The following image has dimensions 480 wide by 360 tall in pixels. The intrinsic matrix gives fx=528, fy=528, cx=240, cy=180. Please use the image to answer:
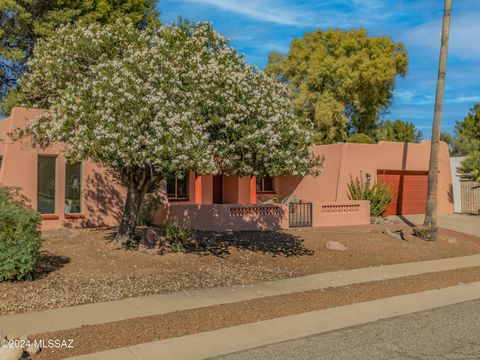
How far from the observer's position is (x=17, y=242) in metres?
9.16

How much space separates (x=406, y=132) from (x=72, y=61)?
3679 centimetres

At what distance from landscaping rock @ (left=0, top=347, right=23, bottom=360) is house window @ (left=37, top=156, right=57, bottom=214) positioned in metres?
11.1

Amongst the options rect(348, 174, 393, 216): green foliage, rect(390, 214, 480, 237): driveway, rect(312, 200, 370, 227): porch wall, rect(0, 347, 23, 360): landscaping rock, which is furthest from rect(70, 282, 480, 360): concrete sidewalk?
rect(348, 174, 393, 216): green foliage

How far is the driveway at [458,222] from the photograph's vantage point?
68.4 feet

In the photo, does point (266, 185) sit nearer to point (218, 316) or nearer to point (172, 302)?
point (172, 302)

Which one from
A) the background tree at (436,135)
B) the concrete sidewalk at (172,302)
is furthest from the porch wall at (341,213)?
the concrete sidewalk at (172,302)

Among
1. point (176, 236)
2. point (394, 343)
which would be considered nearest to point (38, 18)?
point (176, 236)

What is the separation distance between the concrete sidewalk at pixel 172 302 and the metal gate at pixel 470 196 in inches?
567

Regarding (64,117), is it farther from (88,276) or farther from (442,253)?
(442,253)

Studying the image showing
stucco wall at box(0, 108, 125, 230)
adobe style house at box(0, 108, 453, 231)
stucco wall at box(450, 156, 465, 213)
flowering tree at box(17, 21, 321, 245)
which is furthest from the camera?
stucco wall at box(450, 156, 465, 213)

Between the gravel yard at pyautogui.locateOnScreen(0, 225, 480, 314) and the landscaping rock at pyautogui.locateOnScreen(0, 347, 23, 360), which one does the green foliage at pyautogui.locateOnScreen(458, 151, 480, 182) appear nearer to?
the gravel yard at pyautogui.locateOnScreen(0, 225, 480, 314)

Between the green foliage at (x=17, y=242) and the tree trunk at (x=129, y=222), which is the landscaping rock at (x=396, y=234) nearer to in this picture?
the tree trunk at (x=129, y=222)

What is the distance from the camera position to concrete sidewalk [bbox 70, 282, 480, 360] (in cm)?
639

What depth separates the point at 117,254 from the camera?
12.3 meters
